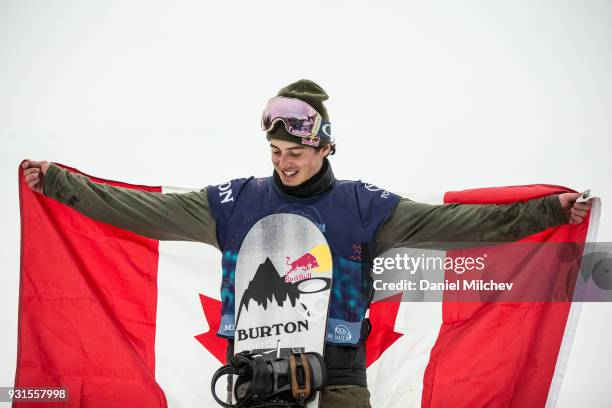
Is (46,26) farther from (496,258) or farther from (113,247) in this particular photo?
(496,258)

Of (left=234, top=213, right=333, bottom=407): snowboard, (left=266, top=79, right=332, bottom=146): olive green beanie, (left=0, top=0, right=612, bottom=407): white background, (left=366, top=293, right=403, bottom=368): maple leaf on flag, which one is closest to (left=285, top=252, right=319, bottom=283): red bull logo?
(left=234, top=213, right=333, bottom=407): snowboard

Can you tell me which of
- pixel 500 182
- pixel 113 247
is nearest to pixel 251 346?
pixel 113 247

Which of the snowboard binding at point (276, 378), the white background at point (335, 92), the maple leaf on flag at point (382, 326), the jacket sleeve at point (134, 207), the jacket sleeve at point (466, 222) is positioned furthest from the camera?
the white background at point (335, 92)

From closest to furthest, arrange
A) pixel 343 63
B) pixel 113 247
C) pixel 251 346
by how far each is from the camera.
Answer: pixel 251 346 < pixel 113 247 < pixel 343 63

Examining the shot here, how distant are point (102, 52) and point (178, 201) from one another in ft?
7.97

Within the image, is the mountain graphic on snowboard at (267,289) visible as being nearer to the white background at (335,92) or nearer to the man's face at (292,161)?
the man's face at (292,161)

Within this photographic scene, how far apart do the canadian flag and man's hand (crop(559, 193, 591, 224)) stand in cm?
23

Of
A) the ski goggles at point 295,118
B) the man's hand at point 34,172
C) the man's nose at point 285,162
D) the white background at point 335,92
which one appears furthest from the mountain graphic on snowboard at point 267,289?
the white background at point 335,92

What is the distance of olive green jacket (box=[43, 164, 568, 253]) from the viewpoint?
98.6 inches

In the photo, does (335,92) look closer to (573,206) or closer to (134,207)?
(134,207)

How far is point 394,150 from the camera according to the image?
4215 millimetres

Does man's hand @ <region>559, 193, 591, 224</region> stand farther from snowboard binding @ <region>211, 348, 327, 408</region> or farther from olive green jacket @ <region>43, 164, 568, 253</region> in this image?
snowboard binding @ <region>211, 348, 327, 408</region>

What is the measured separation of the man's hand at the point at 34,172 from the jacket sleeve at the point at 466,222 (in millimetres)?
1114

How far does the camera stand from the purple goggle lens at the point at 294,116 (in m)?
2.60
